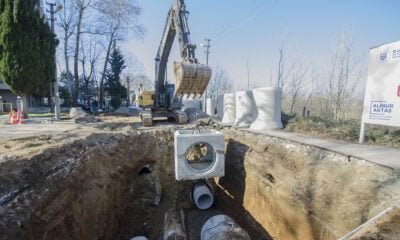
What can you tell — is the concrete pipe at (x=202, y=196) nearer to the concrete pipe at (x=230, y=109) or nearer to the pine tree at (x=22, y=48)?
the concrete pipe at (x=230, y=109)

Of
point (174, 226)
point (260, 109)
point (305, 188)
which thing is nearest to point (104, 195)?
point (174, 226)

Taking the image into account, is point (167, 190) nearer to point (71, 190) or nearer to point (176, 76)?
point (71, 190)

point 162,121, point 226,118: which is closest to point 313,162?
point 226,118

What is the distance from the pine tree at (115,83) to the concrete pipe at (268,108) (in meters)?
26.4

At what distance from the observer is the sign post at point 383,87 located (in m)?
4.20

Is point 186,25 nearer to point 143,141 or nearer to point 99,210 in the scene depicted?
point 143,141

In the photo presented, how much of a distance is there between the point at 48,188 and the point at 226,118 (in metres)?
7.25

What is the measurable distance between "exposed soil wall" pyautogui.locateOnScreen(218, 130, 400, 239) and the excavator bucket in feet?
11.1

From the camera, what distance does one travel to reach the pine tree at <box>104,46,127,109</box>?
31266mm

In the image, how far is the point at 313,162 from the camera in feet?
13.9

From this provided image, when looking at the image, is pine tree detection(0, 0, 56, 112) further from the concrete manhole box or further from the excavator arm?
the concrete manhole box

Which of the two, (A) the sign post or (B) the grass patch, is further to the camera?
(B) the grass patch

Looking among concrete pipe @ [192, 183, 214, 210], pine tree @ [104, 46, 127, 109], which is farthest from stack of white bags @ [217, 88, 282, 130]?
pine tree @ [104, 46, 127, 109]

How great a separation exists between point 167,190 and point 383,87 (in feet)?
19.7
